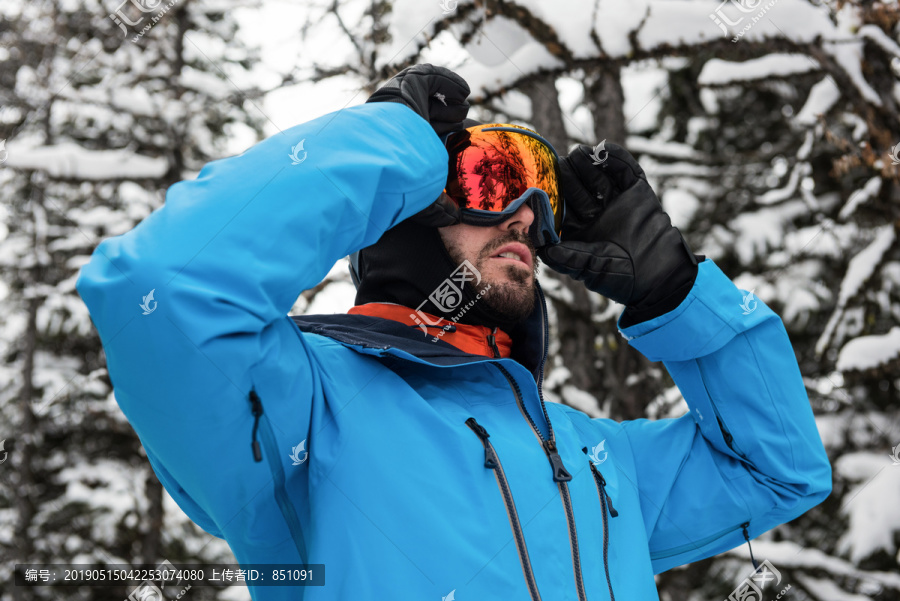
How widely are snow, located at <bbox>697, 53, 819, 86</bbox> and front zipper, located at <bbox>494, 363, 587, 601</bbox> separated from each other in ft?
10.1

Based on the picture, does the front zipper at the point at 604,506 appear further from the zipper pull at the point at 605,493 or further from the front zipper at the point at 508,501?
the front zipper at the point at 508,501

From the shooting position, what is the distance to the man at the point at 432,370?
1314 millimetres

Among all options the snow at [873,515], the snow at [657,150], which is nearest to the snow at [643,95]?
the snow at [657,150]

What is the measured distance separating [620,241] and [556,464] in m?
0.86

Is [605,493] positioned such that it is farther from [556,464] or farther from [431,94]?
[431,94]

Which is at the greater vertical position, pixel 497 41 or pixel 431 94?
pixel 431 94

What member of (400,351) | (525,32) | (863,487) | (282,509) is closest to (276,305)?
(400,351)

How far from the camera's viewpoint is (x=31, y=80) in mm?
7480

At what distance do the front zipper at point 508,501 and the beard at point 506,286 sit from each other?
0.47m

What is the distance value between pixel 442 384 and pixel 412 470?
0.99ft

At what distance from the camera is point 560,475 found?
5.60 ft

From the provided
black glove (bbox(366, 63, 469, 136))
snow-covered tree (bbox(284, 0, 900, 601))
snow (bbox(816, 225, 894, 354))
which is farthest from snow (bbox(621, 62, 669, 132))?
black glove (bbox(366, 63, 469, 136))

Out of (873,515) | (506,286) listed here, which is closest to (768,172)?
(873,515)

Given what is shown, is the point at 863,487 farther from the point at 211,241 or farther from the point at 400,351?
the point at 211,241
